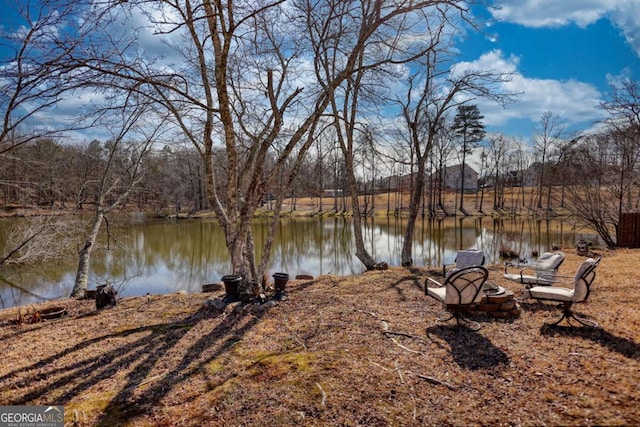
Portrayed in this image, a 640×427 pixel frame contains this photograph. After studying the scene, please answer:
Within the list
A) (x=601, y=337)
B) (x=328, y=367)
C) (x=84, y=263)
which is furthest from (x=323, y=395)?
(x=84, y=263)

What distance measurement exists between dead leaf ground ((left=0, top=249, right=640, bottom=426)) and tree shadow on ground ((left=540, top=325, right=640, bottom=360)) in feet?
0.06

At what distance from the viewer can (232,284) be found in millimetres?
5246

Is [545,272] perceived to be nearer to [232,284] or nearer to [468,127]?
[232,284]

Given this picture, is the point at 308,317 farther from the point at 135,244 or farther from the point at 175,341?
the point at 135,244

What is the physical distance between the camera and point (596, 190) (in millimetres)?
13688

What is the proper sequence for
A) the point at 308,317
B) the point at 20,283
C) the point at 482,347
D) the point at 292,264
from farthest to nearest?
the point at 292,264
the point at 20,283
the point at 308,317
the point at 482,347

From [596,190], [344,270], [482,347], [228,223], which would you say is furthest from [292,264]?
[596,190]

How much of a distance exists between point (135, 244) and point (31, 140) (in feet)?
40.5

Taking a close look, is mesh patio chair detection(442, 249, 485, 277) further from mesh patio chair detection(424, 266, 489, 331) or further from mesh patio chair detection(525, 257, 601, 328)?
mesh patio chair detection(424, 266, 489, 331)

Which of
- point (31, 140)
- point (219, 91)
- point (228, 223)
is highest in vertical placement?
point (219, 91)

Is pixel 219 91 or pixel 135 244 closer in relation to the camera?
pixel 219 91

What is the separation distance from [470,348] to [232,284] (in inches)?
132

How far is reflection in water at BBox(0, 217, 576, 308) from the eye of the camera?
32.7 feet

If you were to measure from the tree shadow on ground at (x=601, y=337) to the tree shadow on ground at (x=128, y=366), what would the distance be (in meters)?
3.58
